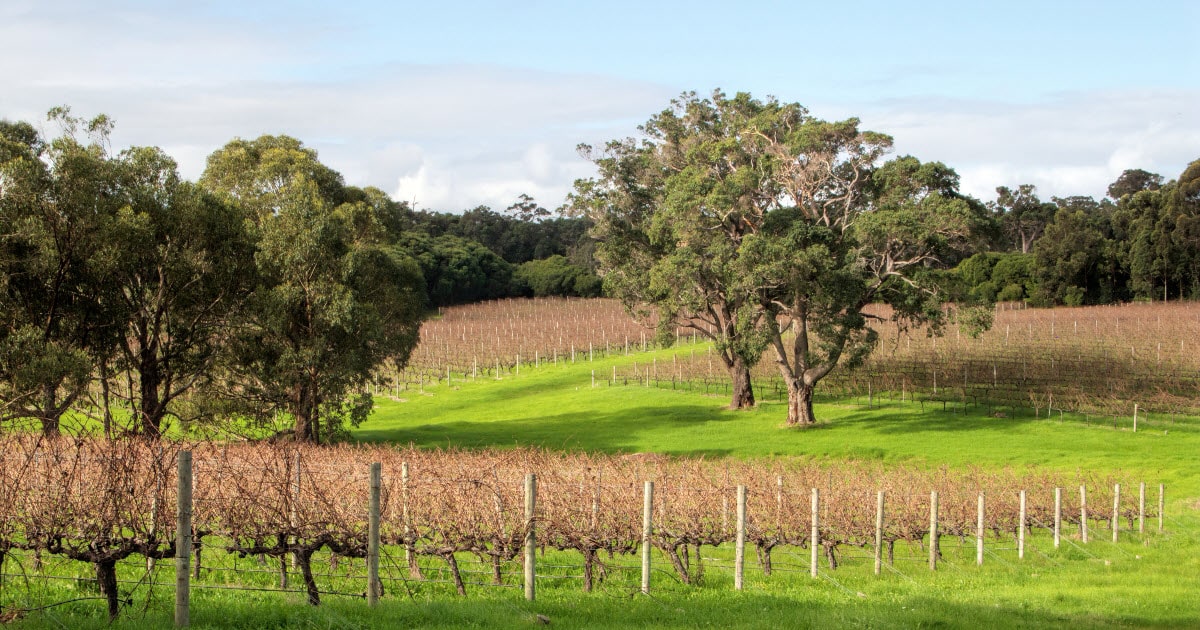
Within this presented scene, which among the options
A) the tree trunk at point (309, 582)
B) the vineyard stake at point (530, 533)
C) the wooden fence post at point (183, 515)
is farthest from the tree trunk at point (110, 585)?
the vineyard stake at point (530, 533)

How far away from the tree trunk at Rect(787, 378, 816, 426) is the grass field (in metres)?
0.95

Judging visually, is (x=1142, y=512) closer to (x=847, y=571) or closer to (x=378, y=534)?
(x=847, y=571)

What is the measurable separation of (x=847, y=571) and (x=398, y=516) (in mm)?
8074

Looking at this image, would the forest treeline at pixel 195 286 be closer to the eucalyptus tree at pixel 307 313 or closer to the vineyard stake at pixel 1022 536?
the eucalyptus tree at pixel 307 313

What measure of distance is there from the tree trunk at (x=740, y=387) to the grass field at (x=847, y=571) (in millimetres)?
1022

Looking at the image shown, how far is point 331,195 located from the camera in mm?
39406

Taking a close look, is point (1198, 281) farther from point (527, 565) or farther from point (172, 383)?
point (527, 565)

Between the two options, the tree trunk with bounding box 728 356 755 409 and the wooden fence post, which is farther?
the tree trunk with bounding box 728 356 755 409

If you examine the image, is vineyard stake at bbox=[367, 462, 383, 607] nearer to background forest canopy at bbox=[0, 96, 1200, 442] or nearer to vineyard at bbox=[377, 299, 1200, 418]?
background forest canopy at bbox=[0, 96, 1200, 442]

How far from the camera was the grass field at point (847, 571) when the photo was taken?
32.7ft

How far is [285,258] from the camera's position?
31891 millimetres

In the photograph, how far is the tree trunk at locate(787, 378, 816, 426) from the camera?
137 ft

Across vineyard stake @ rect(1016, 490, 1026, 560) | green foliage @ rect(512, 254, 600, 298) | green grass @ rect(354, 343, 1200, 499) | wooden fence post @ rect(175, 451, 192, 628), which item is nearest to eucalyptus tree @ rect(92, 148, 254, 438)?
green grass @ rect(354, 343, 1200, 499)

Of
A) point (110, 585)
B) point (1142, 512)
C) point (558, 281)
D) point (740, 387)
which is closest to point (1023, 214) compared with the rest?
point (558, 281)
